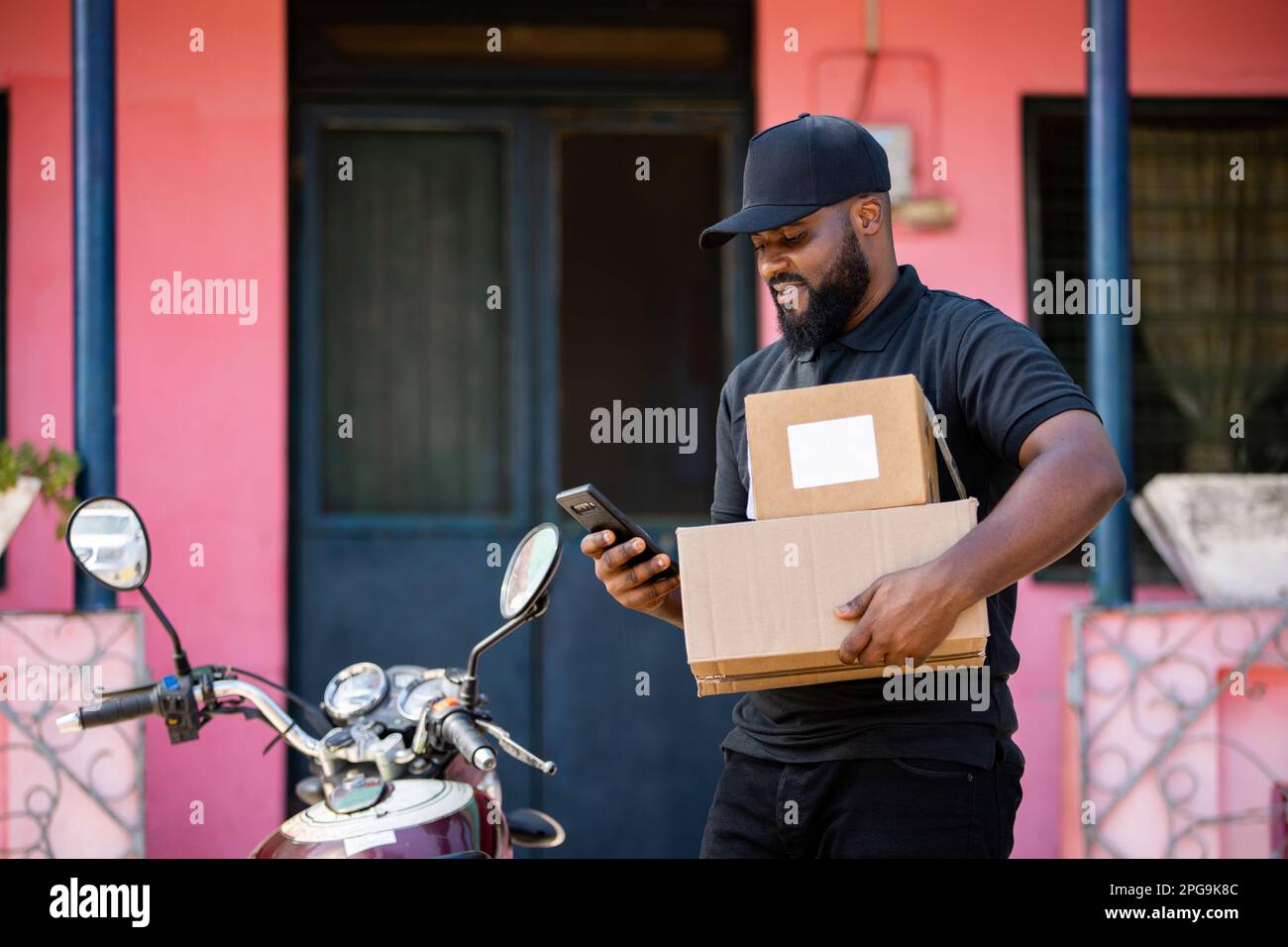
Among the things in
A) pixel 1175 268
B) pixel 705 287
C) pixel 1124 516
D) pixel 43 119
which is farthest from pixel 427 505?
pixel 1175 268

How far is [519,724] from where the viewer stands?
17.7ft

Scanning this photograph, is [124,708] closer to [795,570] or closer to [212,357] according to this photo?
[795,570]

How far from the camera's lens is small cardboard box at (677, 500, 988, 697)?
232 cm

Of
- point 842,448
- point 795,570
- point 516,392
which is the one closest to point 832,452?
point 842,448

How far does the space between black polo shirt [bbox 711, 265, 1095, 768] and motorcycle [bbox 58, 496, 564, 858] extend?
19.0 inches

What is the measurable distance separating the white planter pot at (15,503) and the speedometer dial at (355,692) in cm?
204

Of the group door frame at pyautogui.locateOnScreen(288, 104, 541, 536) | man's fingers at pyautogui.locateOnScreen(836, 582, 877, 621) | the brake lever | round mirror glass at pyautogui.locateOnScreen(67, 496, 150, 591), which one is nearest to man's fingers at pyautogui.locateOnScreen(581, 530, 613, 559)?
the brake lever

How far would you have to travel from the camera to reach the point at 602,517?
260 cm

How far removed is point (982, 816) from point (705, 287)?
3474 millimetres

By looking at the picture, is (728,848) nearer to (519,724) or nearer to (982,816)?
(982,816)

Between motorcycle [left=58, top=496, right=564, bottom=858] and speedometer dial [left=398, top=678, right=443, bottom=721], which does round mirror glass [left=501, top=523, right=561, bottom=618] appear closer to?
motorcycle [left=58, top=496, right=564, bottom=858]

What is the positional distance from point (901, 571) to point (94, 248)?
127 inches

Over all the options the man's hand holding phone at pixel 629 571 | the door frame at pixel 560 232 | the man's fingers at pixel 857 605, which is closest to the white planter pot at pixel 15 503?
the door frame at pixel 560 232
